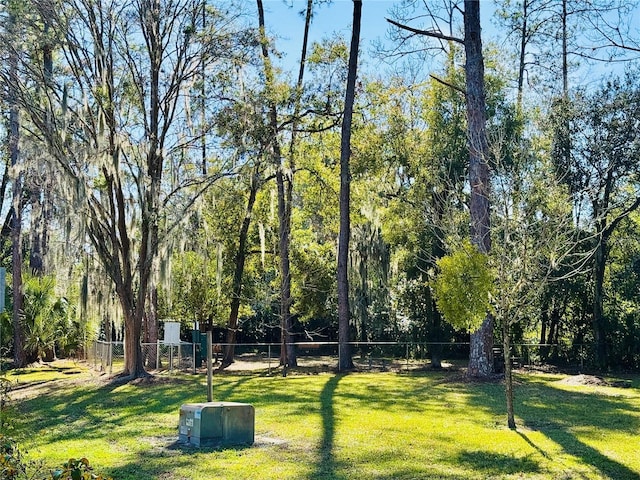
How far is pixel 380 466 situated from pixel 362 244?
1579 centimetres

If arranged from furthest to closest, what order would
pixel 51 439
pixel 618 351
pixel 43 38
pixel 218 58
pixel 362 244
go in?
pixel 362 244, pixel 618 351, pixel 218 58, pixel 43 38, pixel 51 439

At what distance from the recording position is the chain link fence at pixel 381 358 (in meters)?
20.4

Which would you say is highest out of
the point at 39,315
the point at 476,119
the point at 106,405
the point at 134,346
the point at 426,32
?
the point at 426,32

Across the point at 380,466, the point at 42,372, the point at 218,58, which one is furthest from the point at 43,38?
the point at 380,466

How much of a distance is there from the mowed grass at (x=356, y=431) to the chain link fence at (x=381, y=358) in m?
3.46

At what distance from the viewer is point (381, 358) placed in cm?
2295

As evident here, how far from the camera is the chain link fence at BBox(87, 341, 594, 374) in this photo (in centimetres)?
2044

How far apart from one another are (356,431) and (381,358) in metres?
12.9

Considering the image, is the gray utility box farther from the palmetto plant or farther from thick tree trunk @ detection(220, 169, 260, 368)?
the palmetto plant

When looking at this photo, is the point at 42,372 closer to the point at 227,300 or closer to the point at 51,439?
the point at 227,300

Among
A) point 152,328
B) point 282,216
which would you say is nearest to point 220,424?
point 282,216

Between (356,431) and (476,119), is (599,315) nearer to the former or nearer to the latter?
(476,119)

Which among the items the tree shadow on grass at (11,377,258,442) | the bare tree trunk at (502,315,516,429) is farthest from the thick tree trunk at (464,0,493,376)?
the bare tree trunk at (502,315,516,429)

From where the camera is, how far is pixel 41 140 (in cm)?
1688
